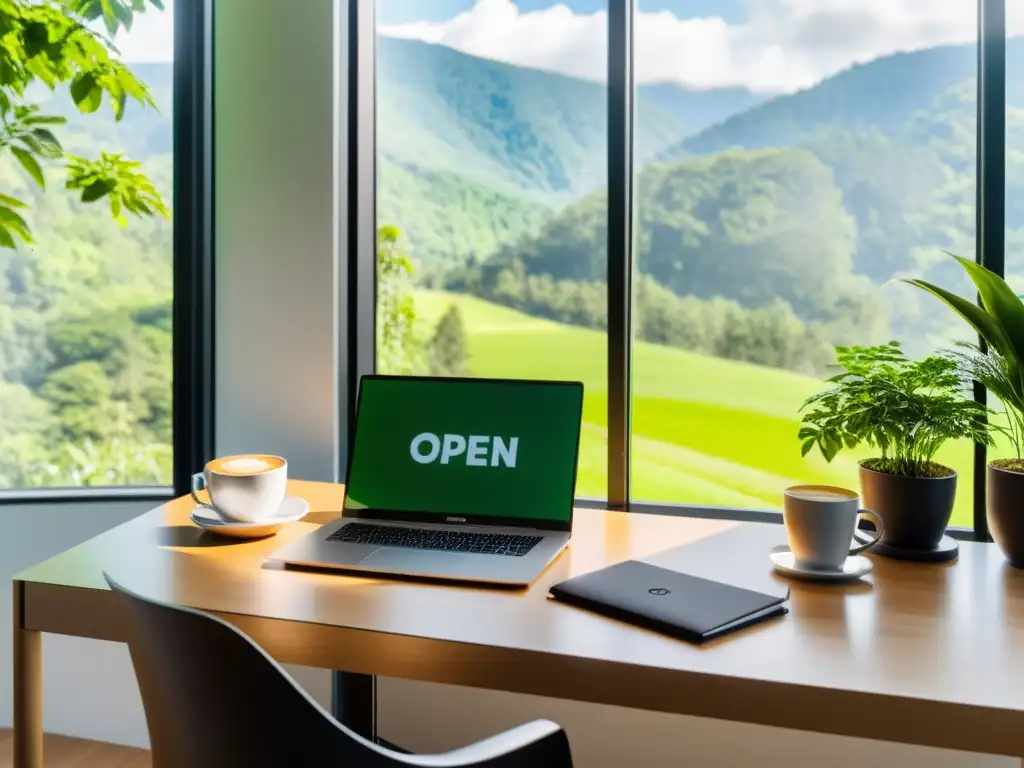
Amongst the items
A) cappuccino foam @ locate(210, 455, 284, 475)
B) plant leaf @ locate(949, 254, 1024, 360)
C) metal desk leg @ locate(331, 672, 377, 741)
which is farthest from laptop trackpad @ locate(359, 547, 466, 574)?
plant leaf @ locate(949, 254, 1024, 360)

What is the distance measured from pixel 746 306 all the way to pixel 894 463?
150 cm

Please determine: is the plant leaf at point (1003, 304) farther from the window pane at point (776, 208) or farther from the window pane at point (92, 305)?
the window pane at point (92, 305)

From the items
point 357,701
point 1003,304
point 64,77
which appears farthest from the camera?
point 357,701

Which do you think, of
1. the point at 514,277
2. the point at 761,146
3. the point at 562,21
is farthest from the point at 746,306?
the point at 562,21

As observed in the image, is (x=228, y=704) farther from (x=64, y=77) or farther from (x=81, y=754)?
(x=81, y=754)

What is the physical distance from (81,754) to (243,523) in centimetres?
110

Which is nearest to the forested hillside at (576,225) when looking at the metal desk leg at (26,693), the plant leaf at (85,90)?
the plant leaf at (85,90)

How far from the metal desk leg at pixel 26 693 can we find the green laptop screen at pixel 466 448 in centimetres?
54

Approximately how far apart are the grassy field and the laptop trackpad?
4.68ft

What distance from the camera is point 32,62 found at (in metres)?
1.76

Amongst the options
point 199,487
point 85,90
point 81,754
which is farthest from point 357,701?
point 85,90

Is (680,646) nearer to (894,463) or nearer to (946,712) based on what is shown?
(946,712)

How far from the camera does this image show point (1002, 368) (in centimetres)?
144

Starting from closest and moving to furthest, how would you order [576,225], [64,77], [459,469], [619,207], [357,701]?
[459,469] → [64,77] → [357,701] → [619,207] → [576,225]
